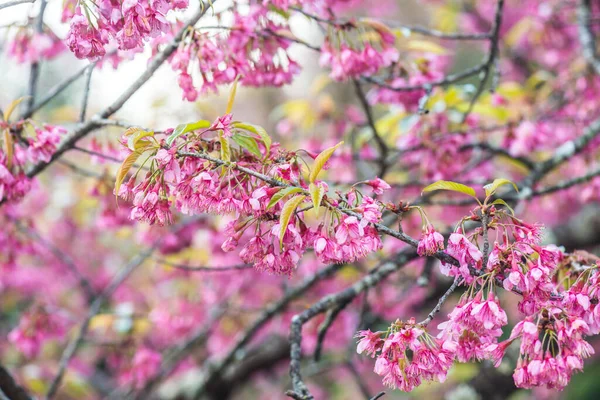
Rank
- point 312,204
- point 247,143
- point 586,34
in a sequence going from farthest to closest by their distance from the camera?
point 586,34 < point 247,143 < point 312,204

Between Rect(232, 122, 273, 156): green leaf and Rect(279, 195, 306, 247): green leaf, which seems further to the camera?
Rect(232, 122, 273, 156): green leaf

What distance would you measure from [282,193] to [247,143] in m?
0.23

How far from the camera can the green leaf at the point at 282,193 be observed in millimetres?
1374

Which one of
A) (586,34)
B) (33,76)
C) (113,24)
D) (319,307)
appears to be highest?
(586,34)

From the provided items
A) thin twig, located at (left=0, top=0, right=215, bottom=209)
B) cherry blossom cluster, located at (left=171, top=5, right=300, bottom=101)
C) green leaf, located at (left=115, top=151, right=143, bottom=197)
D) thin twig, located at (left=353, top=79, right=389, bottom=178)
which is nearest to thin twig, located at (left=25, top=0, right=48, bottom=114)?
thin twig, located at (left=0, top=0, right=215, bottom=209)

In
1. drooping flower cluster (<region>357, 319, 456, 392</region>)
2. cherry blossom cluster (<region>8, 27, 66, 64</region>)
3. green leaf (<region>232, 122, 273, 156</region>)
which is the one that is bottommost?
drooping flower cluster (<region>357, 319, 456, 392</region>)

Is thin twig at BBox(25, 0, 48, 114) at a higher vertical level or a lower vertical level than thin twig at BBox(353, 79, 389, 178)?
higher

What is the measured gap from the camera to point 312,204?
55.8 inches

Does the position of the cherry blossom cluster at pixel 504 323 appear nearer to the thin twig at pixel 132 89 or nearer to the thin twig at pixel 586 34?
the thin twig at pixel 132 89

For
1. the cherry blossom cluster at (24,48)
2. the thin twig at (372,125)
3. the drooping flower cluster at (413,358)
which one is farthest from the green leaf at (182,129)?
the cherry blossom cluster at (24,48)

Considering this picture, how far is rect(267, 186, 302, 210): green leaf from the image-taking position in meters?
1.37

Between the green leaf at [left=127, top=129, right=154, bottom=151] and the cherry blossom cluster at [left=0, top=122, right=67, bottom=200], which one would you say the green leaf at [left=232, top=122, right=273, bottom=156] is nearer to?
the green leaf at [left=127, top=129, right=154, bottom=151]

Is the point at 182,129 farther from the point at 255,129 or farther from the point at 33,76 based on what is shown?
the point at 33,76

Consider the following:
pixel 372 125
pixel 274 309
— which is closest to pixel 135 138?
pixel 372 125
